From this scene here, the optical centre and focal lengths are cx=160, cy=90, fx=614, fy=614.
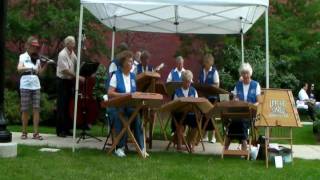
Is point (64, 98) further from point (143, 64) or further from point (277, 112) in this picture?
point (277, 112)

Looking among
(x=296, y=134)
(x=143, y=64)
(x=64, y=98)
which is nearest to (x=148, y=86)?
(x=143, y=64)

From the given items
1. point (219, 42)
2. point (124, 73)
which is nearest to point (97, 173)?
point (124, 73)

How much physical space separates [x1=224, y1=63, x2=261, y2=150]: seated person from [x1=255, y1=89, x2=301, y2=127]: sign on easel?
44 centimetres

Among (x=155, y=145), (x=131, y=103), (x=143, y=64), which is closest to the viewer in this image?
(x=131, y=103)

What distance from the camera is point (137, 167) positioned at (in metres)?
8.27

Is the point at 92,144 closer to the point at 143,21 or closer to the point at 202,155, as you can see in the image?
the point at 202,155

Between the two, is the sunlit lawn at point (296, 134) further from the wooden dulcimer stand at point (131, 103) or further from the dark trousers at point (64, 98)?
the wooden dulcimer stand at point (131, 103)

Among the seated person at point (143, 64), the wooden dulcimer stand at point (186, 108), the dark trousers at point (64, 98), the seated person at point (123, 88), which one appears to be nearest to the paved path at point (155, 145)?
the dark trousers at point (64, 98)

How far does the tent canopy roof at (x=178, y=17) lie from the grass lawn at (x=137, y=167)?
3.13 metres

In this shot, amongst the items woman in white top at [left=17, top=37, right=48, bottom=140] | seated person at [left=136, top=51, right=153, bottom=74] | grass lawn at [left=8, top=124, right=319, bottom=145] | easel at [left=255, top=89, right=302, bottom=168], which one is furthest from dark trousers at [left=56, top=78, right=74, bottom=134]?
easel at [left=255, top=89, right=302, bottom=168]

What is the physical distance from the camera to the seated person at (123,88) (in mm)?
9531

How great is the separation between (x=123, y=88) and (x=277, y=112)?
238cm

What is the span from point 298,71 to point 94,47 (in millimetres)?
9159

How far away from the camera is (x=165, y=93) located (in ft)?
38.5
